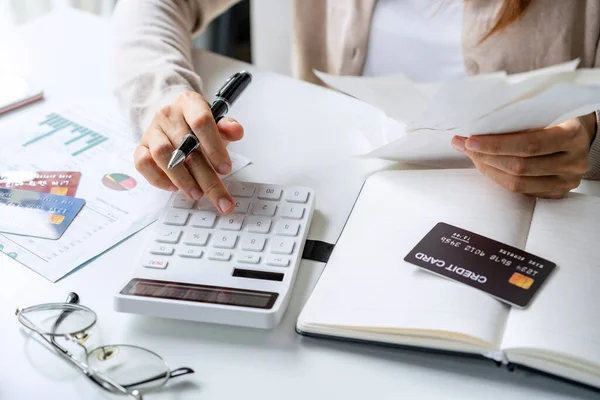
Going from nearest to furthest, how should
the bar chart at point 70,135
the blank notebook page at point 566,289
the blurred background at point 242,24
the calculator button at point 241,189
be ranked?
the blank notebook page at point 566,289 < the calculator button at point 241,189 < the bar chart at point 70,135 < the blurred background at point 242,24

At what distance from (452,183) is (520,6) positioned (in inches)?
15.6

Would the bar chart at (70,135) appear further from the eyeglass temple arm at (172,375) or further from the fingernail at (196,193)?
the eyeglass temple arm at (172,375)

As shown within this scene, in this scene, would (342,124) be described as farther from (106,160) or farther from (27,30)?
(27,30)

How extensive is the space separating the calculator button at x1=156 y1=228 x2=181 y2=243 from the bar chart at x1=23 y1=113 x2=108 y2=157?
0.24 metres

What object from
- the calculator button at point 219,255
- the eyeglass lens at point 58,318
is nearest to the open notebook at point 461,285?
the calculator button at point 219,255

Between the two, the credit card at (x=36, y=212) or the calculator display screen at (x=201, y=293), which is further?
the credit card at (x=36, y=212)

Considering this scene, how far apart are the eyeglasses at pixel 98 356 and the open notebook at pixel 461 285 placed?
0.14m

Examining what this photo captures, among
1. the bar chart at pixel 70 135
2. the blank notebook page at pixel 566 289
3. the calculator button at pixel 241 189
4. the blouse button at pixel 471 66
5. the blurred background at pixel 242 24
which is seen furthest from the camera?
the blurred background at pixel 242 24

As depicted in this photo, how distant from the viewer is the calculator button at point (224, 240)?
0.71 metres

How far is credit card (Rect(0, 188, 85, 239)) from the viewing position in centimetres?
77

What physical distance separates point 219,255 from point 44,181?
291 mm

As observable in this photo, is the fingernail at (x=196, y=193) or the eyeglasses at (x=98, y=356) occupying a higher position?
the fingernail at (x=196, y=193)

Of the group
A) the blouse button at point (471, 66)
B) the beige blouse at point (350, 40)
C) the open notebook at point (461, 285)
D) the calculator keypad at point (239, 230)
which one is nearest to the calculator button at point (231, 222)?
the calculator keypad at point (239, 230)

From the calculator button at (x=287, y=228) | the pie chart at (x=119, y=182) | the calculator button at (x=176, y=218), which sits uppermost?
the calculator button at (x=287, y=228)
